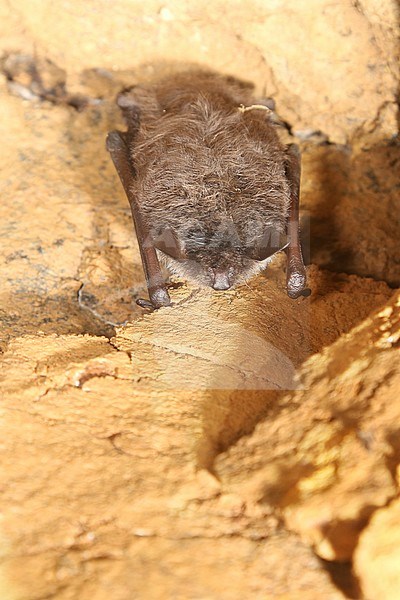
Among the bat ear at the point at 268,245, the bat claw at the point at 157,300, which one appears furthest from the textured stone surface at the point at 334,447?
the bat claw at the point at 157,300

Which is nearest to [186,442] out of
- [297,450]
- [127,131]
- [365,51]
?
[297,450]

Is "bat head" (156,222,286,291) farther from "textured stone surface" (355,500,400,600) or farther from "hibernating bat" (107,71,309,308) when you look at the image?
"textured stone surface" (355,500,400,600)

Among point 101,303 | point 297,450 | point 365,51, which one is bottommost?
point 101,303

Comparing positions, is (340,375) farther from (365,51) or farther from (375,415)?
(365,51)

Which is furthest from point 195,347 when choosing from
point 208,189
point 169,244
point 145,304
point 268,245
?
point 208,189

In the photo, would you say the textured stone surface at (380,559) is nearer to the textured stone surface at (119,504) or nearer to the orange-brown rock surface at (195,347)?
the orange-brown rock surface at (195,347)

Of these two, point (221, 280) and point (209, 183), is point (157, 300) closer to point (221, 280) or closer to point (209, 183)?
point (221, 280)
